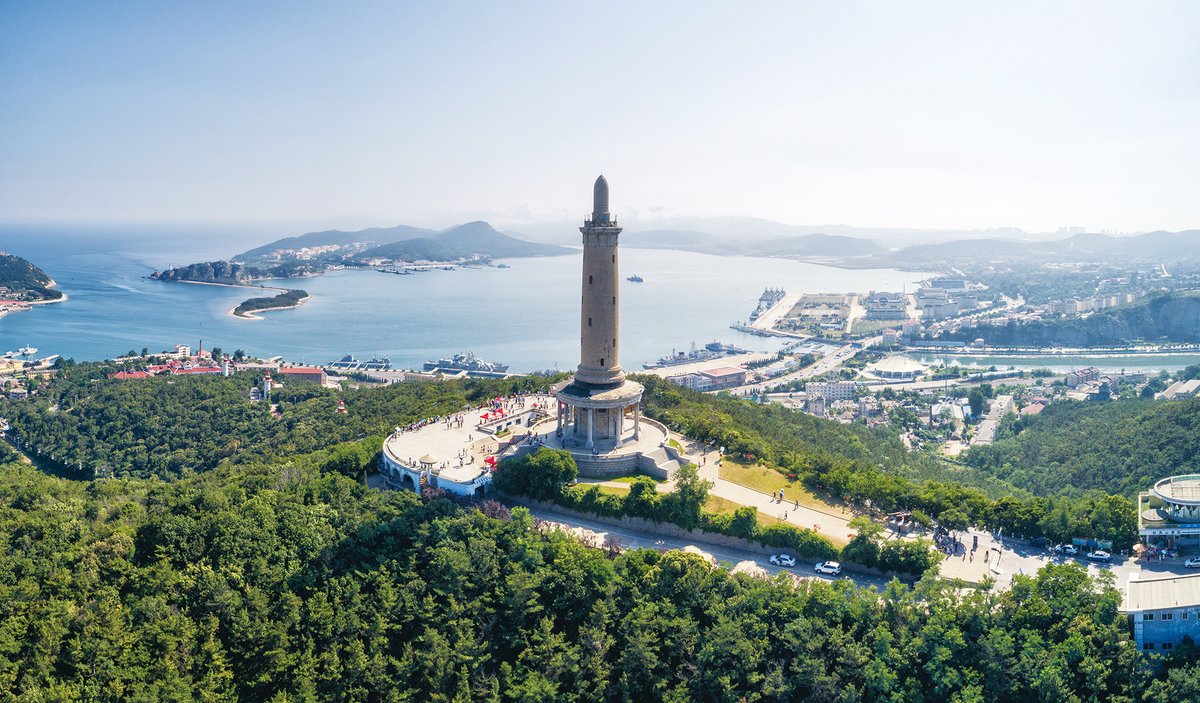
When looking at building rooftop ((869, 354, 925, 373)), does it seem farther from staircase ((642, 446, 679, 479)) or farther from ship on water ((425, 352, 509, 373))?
staircase ((642, 446, 679, 479))

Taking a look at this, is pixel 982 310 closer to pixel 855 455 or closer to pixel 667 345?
pixel 667 345

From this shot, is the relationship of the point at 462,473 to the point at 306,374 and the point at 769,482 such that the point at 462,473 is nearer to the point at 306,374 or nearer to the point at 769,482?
the point at 769,482

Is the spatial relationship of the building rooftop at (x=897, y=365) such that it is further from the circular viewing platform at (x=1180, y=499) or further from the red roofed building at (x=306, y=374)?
the circular viewing platform at (x=1180, y=499)

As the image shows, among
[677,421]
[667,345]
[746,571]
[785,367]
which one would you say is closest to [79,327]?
[667,345]

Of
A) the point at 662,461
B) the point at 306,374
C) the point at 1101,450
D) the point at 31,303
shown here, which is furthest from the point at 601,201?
the point at 31,303

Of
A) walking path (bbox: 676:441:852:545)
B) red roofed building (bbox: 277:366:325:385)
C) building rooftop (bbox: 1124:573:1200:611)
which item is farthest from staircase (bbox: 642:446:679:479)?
red roofed building (bbox: 277:366:325:385)
